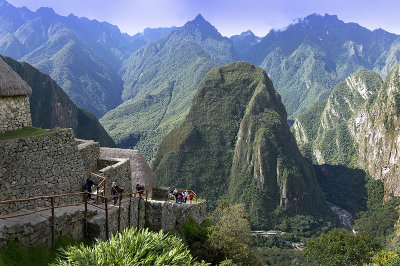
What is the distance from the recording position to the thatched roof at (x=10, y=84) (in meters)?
12.6

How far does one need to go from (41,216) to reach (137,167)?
1534 centimetres

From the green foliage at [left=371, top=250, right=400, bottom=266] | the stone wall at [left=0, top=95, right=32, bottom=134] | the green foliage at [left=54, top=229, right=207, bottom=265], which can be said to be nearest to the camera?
the green foliage at [left=54, top=229, right=207, bottom=265]

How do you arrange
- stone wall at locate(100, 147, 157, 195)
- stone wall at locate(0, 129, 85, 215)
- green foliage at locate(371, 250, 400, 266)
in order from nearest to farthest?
stone wall at locate(0, 129, 85, 215)
green foliage at locate(371, 250, 400, 266)
stone wall at locate(100, 147, 157, 195)

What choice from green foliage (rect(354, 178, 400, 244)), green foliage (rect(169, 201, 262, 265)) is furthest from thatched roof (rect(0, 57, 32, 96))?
green foliage (rect(354, 178, 400, 244))

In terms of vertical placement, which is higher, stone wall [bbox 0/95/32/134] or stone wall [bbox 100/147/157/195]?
stone wall [bbox 0/95/32/134]

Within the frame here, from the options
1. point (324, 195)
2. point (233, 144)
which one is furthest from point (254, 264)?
point (324, 195)

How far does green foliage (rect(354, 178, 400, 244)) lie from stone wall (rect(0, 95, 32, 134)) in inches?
3766

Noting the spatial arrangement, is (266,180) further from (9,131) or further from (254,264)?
(9,131)

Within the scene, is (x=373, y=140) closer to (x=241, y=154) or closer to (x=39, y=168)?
(x=241, y=154)

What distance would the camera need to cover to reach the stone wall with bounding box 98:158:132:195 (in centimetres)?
1608

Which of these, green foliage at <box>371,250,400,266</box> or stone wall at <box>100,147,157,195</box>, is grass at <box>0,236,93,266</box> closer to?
stone wall at <box>100,147,157,195</box>

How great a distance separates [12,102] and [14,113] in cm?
47

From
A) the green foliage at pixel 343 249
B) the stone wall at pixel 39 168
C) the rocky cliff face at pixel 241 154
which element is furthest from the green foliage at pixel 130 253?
the rocky cliff face at pixel 241 154

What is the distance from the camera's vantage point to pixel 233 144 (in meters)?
138
